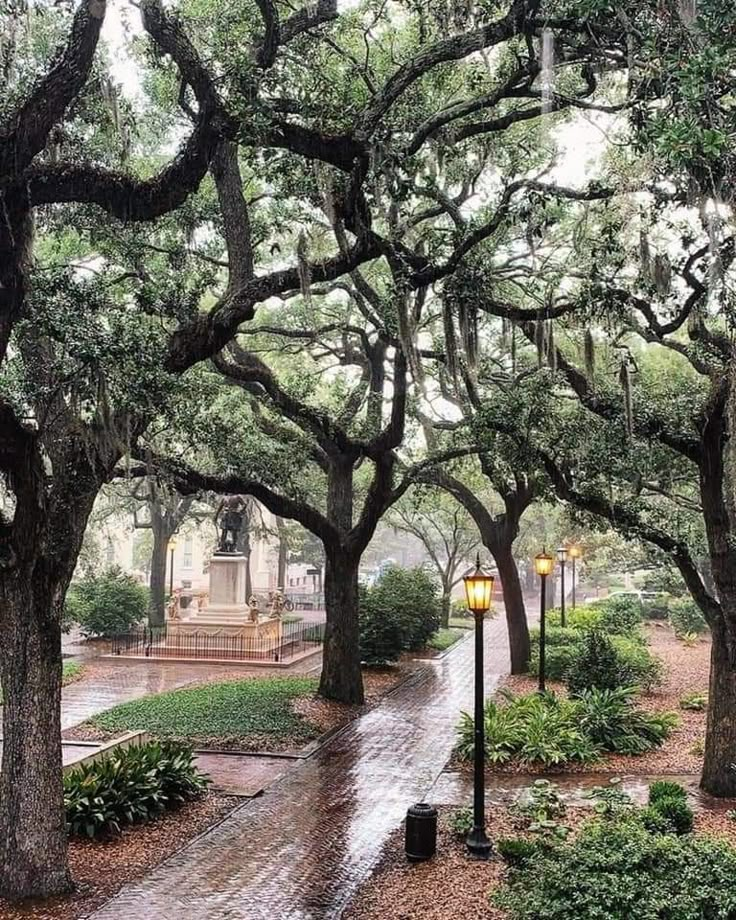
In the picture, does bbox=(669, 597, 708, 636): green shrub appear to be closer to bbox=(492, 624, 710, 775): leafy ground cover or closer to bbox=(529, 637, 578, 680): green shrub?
bbox=(492, 624, 710, 775): leafy ground cover

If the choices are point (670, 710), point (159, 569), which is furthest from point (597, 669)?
point (159, 569)

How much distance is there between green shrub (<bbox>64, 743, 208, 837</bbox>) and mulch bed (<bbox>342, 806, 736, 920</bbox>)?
2.98 meters

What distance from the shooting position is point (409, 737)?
15.2 metres

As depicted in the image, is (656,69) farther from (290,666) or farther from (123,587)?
(123,587)

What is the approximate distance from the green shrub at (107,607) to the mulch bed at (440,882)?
67.5 ft

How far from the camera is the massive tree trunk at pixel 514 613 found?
22359 millimetres

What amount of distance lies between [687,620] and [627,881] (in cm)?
2717

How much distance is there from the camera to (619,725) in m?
14.2

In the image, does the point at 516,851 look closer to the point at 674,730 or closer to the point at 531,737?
the point at 531,737

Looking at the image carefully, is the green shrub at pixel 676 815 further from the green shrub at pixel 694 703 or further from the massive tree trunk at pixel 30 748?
the green shrub at pixel 694 703

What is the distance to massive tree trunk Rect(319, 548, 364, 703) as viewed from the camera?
17500mm

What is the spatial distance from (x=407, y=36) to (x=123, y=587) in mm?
21989

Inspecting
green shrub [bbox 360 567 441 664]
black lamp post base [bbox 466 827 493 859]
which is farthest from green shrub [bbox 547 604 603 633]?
black lamp post base [bbox 466 827 493 859]

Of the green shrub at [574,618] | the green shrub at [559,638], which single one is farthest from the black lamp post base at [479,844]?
the green shrub at [574,618]
